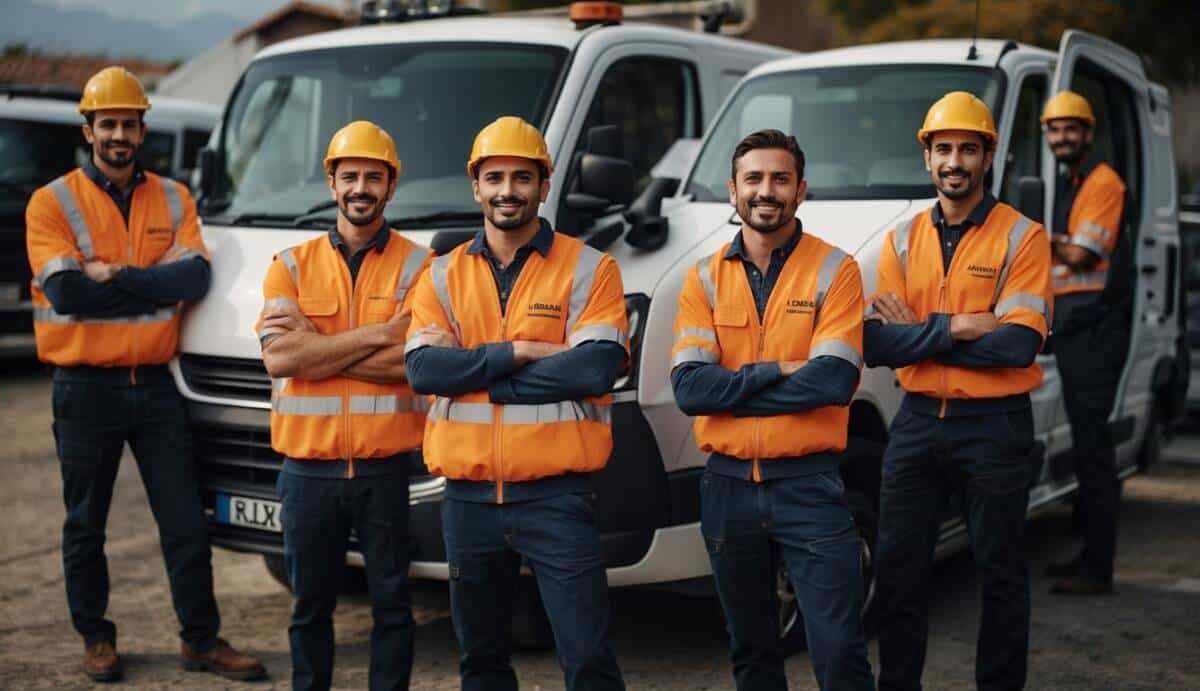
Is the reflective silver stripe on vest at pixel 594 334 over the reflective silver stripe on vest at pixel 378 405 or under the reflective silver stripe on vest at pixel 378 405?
over

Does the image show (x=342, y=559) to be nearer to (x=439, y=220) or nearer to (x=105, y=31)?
(x=439, y=220)

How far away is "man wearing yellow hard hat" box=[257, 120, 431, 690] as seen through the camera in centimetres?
473

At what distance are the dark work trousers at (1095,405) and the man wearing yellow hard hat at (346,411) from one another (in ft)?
10.1

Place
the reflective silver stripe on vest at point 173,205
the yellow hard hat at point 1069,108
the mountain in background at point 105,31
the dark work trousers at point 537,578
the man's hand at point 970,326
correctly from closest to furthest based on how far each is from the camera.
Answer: the dark work trousers at point 537,578 < the man's hand at point 970,326 < the reflective silver stripe on vest at point 173,205 < the yellow hard hat at point 1069,108 < the mountain in background at point 105,31

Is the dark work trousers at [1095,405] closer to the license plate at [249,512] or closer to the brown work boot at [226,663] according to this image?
the license plate at [249,512]

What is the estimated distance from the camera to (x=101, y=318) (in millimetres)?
5609

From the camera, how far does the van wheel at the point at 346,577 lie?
6.57 m

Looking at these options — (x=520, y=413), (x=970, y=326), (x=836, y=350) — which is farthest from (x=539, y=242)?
(x=970, y=326)

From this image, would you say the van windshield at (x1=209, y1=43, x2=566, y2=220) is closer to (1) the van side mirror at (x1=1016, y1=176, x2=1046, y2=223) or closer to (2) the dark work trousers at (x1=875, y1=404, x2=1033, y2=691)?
(1) the van side mirror at (x1=1016, y1=176, x2=1046, y2=223)

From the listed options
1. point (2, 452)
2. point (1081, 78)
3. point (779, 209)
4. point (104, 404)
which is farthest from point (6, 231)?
point (779, 209)

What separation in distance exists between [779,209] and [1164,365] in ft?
14.8

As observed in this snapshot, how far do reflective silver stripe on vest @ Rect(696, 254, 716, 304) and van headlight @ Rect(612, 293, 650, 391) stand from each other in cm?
62

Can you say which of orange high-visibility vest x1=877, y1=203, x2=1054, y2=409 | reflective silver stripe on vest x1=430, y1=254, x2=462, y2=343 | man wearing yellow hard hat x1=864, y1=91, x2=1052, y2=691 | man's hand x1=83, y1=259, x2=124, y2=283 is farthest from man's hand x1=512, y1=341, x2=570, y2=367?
man's hand x1=83, y1=259, x2=124, y2=283

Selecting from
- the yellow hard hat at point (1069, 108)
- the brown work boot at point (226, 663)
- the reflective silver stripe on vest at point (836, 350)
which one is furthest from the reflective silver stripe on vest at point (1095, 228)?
the brown work boot at point (226, 663)
